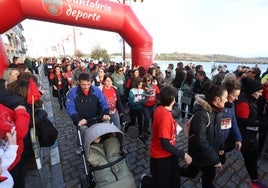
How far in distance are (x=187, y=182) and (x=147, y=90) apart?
2336mm

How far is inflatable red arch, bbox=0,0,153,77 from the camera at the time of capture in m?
6.50

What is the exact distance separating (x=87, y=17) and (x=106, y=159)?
679cm

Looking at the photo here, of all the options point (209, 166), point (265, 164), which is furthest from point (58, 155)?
point (265, 164)

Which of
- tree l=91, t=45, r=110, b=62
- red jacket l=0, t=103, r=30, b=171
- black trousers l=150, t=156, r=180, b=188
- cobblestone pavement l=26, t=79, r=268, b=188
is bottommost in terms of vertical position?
cobblestone pavement l=26, t=79, r=268, b=188

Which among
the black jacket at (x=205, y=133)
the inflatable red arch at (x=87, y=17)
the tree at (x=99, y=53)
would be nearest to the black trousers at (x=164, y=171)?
the black jacket at (x=205, y=133)

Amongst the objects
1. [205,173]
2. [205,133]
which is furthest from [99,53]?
[205,133]

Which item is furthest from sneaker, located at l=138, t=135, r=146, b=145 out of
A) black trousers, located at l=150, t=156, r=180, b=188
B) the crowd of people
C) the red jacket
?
the red jacket

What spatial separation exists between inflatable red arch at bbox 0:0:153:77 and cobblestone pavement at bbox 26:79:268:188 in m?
3.95

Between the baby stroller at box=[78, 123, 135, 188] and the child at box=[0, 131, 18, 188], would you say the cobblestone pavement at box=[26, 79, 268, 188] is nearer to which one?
the baby stroller at box=[78, 123, 135, 188]

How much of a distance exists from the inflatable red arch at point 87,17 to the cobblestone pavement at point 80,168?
156 inches

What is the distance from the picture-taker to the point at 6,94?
8.27 feet

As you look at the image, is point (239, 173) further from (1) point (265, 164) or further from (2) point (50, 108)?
(2) point (50, 108)

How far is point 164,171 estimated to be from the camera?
2.46 m

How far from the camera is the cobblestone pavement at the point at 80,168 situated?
3311mm
